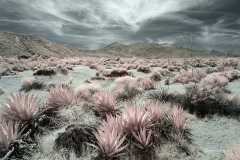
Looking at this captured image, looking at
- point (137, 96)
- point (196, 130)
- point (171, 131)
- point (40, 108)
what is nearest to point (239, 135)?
point (196, 130)

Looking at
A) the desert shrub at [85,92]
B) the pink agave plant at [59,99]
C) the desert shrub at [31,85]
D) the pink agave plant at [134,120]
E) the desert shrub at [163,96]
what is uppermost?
the pink agave plant at [59,99]

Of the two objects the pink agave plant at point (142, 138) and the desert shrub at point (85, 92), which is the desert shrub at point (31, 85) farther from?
the pink agave plant at point (142, 138)

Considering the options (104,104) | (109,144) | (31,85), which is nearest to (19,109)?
(104,104)

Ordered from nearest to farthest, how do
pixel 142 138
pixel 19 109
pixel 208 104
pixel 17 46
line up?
pixel 142 138
pixel 19 109
pixel 208 104
pixel 17 46

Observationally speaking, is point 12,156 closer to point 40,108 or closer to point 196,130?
point 40,108

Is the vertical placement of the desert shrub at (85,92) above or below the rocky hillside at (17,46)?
below

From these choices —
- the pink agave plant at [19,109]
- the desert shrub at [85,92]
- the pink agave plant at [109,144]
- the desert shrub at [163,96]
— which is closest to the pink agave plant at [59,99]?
the pink agave plant at [19,109]

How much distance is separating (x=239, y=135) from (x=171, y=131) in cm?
217

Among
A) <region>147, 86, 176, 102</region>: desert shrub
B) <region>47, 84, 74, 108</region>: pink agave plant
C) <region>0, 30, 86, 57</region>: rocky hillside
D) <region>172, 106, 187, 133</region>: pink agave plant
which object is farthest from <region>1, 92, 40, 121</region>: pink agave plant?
<region>0, 30, 86, 57</region>: rocky hillside

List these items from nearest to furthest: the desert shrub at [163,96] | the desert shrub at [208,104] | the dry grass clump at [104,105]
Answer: the dry grass clump at [104,105]
the desert shrub at [208,104]
the desert shrub at [163,96]

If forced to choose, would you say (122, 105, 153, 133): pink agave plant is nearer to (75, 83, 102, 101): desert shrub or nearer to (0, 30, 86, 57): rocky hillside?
(75, 83, 102, 101): desert shrub

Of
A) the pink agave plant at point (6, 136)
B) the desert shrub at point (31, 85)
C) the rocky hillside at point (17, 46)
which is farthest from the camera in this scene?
the rocky hillside at point (17, 46)

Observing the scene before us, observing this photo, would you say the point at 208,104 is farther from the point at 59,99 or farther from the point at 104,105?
the point at 59,99

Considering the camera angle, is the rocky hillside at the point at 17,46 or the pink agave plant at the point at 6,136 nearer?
the pink agave plant at the point at 6,136
